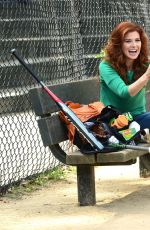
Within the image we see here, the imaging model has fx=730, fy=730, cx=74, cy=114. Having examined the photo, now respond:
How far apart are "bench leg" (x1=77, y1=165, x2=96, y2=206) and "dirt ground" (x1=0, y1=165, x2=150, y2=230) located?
0.19 feet

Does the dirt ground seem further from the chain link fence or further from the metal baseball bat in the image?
the metal baseball bat

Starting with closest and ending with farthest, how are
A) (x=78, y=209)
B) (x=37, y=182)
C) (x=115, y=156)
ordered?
(x=115, y=156), (x=78, y=209), (x=37, y=182)

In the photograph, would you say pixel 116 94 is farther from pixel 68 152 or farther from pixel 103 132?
pixel 68 152

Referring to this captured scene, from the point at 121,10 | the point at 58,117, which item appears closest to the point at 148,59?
the point at 58,117

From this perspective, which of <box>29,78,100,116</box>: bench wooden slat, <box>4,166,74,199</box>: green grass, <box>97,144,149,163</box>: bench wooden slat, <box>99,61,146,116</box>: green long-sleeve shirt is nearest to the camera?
<box>97,144,149,163</box>: bench wooden slat

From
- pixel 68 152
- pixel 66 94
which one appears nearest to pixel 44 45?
pixel 66 94

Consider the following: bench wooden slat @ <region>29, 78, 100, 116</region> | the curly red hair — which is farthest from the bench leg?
the curly red hair

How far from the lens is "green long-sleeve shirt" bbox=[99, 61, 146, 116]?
5117 millimetres

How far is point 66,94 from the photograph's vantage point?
535 centimetres

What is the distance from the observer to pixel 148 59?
218 inches

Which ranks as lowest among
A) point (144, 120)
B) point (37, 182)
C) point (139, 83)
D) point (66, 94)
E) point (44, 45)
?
point (37, 182)

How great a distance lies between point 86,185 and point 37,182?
1.01 meters

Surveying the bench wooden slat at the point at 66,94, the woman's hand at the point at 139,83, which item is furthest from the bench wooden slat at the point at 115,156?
the bench wooden slat at the point at 66,94

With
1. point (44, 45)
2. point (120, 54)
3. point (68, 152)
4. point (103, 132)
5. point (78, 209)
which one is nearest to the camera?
point (103, 132)
